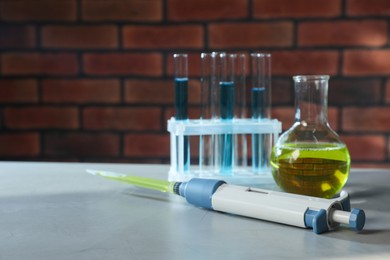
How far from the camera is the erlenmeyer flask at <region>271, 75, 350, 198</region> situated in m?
0.62

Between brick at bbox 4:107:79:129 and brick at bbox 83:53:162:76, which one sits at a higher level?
brick at bbox 83:53:162:76

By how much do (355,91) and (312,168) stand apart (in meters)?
0.86

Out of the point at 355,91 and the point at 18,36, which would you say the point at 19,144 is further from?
the point at 355,91

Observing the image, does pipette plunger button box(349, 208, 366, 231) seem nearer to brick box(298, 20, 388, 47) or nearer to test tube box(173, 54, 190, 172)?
test tube box(173, 54, 190, 172)

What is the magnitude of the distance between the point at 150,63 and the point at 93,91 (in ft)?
0.54

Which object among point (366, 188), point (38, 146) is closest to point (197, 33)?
point (38, 146)

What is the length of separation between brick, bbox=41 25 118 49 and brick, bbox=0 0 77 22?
0.09ft

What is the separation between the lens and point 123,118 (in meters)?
1.49

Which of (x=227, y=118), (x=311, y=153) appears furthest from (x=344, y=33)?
(x=311, y=153)

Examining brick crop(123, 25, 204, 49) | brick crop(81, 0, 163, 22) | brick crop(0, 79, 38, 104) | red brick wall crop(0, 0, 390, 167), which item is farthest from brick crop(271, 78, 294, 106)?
brick crop(0, 79, 38, 104)

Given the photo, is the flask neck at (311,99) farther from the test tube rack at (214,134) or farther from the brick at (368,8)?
the brick at (368,8)

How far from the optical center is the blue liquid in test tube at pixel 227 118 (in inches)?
29.2

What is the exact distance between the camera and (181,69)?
0.77 metres

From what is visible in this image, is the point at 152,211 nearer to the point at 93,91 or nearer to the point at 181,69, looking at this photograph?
the point at 181,69
